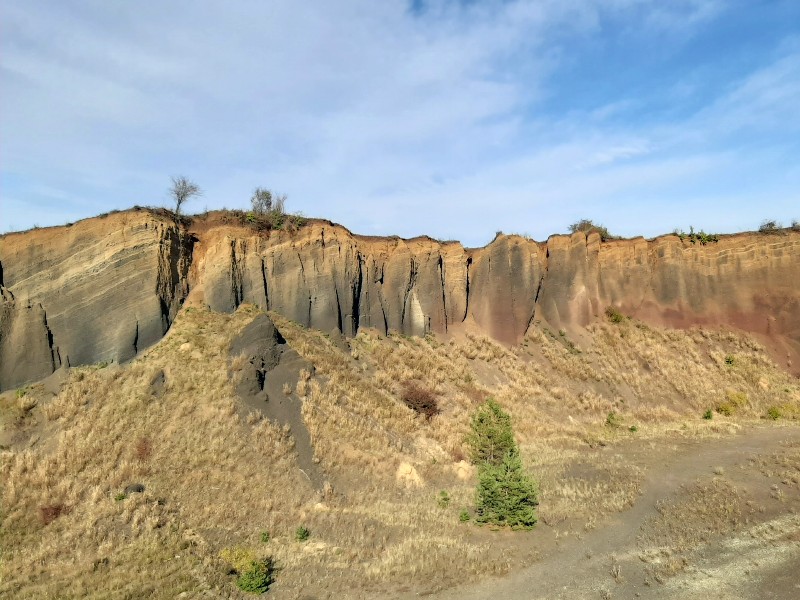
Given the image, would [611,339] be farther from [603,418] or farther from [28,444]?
[28,444]

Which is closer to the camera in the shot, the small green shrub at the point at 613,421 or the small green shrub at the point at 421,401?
the small green shrub at the point at 421,401

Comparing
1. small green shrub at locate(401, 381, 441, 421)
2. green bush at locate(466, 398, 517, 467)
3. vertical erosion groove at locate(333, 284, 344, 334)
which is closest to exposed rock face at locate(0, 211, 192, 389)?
vertical erosion groove at locate(333, 284, 344, 334)

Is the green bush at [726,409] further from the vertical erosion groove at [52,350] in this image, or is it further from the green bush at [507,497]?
the vertical erosion groove at [52,350]

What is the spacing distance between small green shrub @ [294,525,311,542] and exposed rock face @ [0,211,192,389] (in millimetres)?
13790

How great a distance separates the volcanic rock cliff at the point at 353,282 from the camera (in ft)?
83.6

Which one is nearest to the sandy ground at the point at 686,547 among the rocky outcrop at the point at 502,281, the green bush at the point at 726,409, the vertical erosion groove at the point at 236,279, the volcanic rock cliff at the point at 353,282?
the green bush at the point at 726,409

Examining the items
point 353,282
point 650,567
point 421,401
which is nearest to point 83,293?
point 353,282

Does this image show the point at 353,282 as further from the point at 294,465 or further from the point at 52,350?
the point at 52,350

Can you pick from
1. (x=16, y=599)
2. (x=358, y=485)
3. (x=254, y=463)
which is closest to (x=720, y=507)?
(x=358, y=485)

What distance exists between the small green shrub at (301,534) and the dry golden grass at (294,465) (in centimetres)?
26

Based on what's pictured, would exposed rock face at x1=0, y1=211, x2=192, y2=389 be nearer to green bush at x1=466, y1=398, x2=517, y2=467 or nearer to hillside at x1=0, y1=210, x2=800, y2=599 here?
hillside at x1=0, y1=210, x2=800, y2=599

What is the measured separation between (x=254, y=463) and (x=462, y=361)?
17.7m

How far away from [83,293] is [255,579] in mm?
19237

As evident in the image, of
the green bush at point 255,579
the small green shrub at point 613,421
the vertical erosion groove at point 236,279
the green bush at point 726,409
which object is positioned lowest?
the green bush at point 726,409
